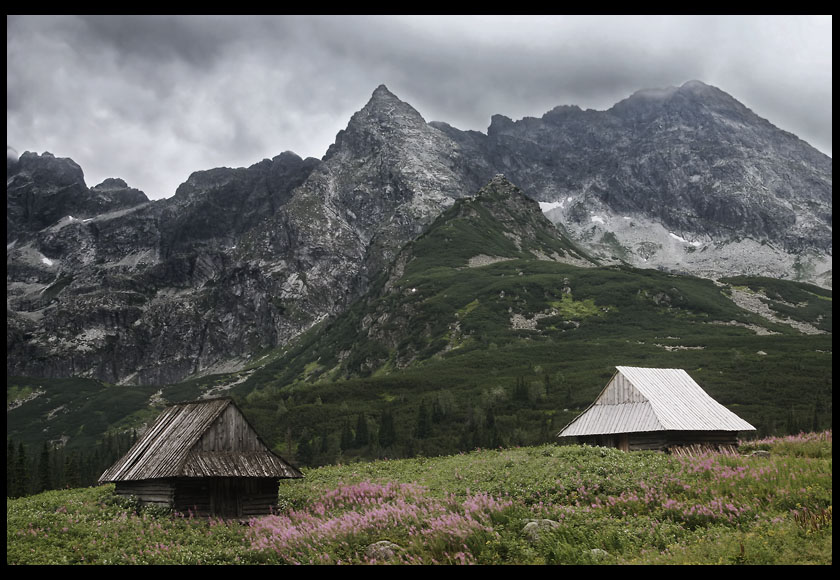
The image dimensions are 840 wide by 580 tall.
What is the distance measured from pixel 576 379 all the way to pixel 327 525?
128 meters

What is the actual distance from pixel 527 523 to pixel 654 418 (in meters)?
23.8

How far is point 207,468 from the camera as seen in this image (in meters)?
31.6

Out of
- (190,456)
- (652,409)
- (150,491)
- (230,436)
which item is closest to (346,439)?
(652,409)

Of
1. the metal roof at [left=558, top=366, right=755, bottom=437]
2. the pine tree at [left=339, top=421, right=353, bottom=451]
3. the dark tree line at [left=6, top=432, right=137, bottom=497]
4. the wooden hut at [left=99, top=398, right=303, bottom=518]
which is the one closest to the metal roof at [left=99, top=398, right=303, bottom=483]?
the wooden hut at [left=99, top=398, right=303, bottom=518]

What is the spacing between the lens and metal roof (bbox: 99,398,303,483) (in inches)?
1246

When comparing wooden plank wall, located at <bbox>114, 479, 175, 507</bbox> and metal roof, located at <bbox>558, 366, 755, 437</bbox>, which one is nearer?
wooden plank wall, located at <bbox>114, 479, 175, 507</bbox>

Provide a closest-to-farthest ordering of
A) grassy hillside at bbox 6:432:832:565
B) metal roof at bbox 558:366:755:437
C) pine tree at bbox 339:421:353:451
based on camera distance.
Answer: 1. grassy hillside at bbox 6:432:832:565
2. metal roof at bbox 558:366:755:437
3. pine tree at bbox 339:421:353:451

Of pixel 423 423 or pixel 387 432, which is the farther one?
pixel 423 423

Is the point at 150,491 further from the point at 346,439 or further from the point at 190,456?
the point at 346,439

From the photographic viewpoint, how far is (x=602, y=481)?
28.2 metres

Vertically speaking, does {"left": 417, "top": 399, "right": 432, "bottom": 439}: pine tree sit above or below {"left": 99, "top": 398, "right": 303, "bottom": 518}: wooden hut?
below

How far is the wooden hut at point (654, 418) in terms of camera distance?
142 ft

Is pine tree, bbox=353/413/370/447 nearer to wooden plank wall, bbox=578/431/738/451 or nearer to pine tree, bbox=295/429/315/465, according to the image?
pine tree, bbox=295/429/315/465

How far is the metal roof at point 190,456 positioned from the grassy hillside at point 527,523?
1.92 meters
